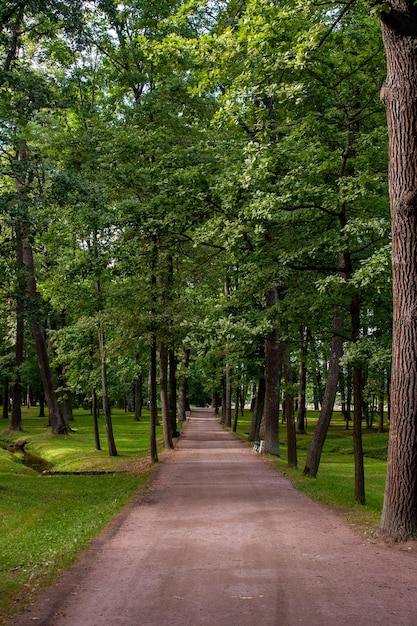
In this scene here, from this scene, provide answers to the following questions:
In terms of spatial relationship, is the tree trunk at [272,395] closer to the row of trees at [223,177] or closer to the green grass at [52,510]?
the row of trees at [223,177]

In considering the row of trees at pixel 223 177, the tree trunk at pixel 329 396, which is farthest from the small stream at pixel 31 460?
the tree trunk at pixel 329 396

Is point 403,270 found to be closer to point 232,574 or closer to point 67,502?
point 232,574

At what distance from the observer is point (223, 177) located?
45.5ft

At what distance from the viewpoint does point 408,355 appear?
946 cm

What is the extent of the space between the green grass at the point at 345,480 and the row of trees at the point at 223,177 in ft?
2.45

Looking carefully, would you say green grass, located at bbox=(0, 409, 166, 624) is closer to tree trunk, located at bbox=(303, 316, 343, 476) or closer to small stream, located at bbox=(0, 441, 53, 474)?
small stream, located at bbox=(0, 441, 53, 474)

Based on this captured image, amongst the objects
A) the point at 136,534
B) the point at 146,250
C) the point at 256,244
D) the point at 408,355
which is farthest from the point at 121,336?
the point at 408,355

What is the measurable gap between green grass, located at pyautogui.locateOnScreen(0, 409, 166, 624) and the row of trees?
3886 mm

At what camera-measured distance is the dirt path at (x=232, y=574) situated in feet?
20.0

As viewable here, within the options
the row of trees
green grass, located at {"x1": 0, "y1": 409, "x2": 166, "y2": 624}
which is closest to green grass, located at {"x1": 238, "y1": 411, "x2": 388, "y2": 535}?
the row of trees

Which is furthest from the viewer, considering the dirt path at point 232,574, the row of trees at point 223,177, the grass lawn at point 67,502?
the row of trees at point 223,177

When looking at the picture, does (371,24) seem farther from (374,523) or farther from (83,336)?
(83,336)

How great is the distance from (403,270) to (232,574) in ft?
16.3

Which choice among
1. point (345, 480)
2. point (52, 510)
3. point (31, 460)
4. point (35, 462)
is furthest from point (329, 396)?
point (31, 460)
